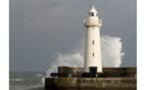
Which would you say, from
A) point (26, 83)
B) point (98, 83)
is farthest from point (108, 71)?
point (26, 83)

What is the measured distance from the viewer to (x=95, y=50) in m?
14.0

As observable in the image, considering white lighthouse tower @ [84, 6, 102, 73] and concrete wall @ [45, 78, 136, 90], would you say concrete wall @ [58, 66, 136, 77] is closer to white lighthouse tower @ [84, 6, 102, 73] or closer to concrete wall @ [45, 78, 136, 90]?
white lighthouse tower @ [84, 6, 102, 73]

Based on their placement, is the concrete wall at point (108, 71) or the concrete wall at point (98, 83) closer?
the concrete wall at point (98, 83)

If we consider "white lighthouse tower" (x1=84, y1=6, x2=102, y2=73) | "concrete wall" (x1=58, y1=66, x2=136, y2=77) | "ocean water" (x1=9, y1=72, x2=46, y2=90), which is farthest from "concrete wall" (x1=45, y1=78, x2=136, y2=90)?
"ocean water" (x1=9, y1=72, x2=46, y2=90)

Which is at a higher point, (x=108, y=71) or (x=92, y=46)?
(x=92, y=46)

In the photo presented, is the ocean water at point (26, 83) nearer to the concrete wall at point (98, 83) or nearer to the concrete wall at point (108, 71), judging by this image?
the concrete wall at point (108, 71)

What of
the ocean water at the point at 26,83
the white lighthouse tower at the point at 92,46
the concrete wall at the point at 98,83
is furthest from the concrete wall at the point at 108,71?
the ocean water at the point at 26,83

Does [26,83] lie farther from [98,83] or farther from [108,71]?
[98,83]

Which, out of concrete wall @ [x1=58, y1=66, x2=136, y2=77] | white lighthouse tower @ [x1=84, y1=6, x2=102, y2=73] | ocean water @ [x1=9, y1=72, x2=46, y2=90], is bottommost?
ocean water @ [x1=9, y1=72, x2=46, y2=90]
